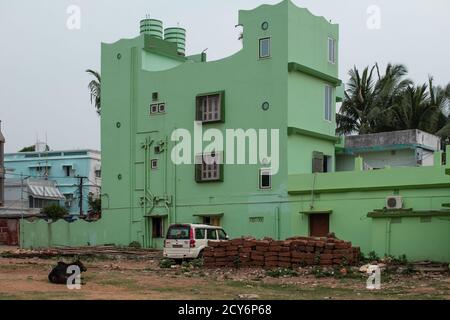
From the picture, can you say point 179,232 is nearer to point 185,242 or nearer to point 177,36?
point 185,242

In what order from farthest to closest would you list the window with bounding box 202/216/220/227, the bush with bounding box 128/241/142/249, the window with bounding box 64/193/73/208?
the window with bounding box 64/193/73/208 → the bush with bounding box 128/241/142/249 → the window with bounding box 202/216/220/227

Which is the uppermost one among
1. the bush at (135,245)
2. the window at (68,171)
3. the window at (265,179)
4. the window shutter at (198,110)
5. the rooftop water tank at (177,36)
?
the rooftop water tank at (177,36)

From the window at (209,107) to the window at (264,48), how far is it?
2.95 metres

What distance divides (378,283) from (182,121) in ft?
69.3

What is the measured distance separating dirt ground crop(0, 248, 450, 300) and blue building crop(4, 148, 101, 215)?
4854 centimetres

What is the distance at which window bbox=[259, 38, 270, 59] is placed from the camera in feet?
122

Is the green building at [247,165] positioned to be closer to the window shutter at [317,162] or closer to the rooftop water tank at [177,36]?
the window shutter at [317,162]

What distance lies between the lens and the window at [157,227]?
134 feet

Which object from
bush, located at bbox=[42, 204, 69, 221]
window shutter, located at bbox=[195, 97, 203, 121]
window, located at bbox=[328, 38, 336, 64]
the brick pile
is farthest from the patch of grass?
bush, located at bbox=[42, 204, 69, 221]

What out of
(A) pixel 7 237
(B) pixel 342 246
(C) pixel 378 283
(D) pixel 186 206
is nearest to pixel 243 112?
(D) pixel 186 206

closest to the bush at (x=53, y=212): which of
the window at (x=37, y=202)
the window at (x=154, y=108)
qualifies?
the window at (x=37, y=202)

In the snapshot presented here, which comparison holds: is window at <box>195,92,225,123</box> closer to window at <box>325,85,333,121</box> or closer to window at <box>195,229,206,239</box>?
window at <box>325,85,333,121</box>

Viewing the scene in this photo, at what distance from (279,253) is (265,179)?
464 inches

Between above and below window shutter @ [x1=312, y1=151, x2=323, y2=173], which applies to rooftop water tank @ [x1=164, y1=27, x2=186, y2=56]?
above
